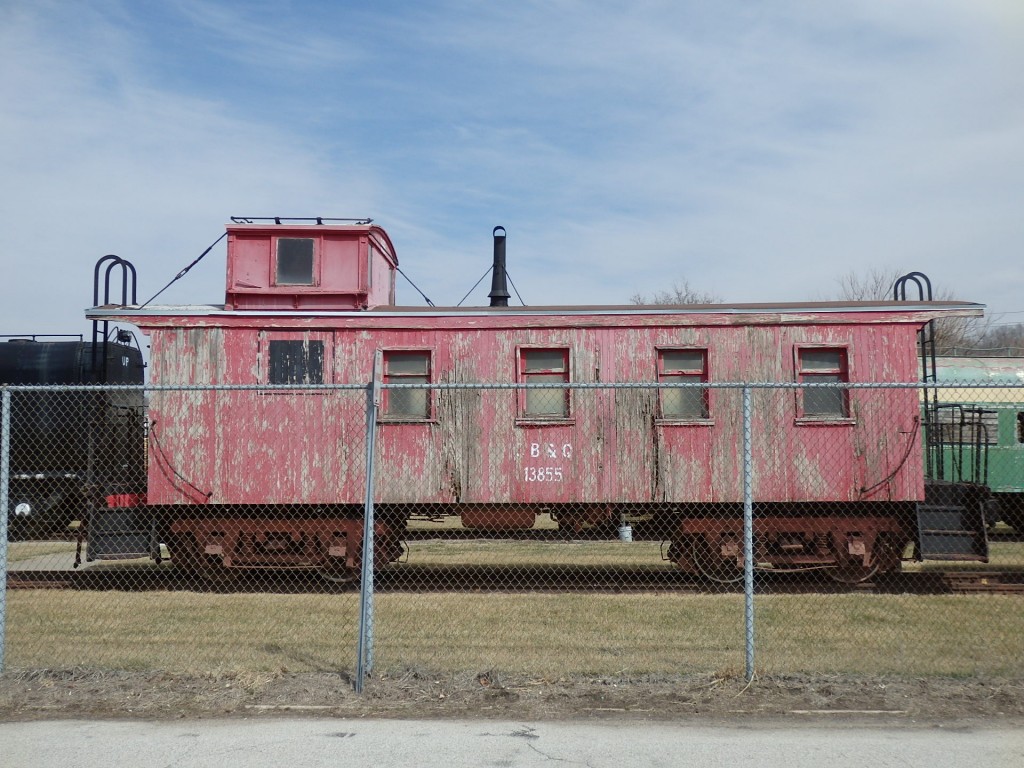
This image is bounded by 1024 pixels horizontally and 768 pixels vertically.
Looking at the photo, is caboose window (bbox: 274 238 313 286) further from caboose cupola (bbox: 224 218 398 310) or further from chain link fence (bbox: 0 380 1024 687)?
chain link fence (bbox: 0 380 1024 687)

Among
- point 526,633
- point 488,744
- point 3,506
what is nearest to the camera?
point 488,744

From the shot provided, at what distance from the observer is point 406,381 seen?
1115cm

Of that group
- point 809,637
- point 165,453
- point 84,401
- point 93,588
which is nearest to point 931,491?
point 809,637

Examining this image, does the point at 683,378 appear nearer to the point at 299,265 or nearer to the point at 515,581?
the point at 515,581

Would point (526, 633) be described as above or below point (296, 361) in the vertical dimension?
below

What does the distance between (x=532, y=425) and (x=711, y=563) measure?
110 inches

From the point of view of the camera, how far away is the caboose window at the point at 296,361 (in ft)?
36.4

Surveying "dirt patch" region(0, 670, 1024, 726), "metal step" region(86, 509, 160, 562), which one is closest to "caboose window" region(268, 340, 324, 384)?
"metal step" region(86, 509, 160, 562)

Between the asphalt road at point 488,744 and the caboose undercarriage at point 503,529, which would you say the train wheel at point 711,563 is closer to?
the caboose undercarriage at point 503,529

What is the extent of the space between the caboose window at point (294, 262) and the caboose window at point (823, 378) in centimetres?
642

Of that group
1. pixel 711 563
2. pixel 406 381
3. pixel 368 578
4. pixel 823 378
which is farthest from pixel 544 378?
pixel 368 578

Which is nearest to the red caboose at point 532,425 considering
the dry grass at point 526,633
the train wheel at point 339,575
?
the train wheel at point 339,575

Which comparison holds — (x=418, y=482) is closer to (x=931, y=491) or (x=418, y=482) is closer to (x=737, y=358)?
(x=737, y=358)

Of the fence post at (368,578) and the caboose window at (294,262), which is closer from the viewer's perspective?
the fence post at (368,578)
